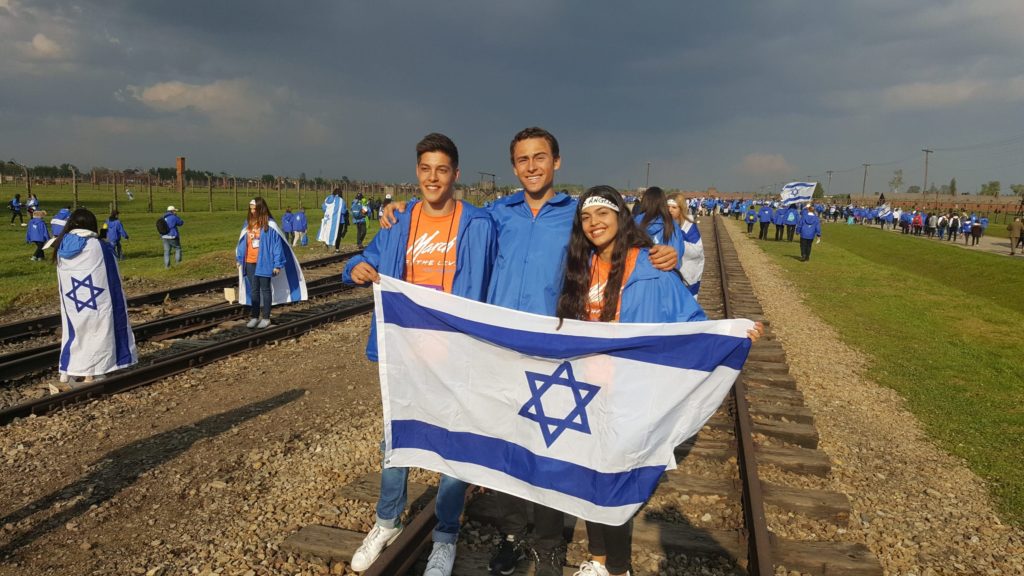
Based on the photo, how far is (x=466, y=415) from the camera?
356 cm

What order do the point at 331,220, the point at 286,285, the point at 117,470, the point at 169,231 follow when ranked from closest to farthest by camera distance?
the point at 117,470 < the point at 286,285 < the point at 169,231 < the point at 331,220

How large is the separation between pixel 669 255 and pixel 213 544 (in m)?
3.45

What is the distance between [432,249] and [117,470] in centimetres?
370

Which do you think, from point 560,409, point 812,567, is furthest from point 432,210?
point 812,567

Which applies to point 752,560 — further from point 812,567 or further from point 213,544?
point 213,544

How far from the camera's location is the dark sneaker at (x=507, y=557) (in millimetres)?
3691

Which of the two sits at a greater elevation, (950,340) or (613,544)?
(613,544)

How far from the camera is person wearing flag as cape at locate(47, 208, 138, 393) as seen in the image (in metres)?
7.11

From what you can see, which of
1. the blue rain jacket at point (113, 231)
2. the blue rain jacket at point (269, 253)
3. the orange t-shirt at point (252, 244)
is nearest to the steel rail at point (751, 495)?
the blue rain jacket at point (269, 253)

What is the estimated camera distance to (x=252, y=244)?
10273 mm

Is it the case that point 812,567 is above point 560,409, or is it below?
below

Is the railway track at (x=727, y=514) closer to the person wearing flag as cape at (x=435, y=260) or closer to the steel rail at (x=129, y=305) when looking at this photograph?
the person wearing flag as cape at (x=435, y=260)

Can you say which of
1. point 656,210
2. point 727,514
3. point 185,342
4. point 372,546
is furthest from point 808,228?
point 372,546

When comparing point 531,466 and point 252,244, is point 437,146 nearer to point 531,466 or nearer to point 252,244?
point 531,466
